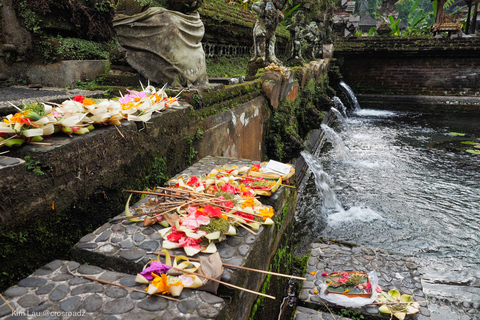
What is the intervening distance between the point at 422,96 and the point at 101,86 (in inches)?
580

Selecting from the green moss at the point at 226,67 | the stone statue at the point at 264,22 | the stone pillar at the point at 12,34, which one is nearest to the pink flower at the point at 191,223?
the stone pillar at the point at 12,34

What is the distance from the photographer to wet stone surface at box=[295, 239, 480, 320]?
2674 millimetres

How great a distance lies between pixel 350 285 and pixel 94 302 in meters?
2.15

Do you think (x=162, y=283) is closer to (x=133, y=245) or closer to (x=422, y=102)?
(x=133, y=245)

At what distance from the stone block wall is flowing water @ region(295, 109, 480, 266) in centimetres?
647

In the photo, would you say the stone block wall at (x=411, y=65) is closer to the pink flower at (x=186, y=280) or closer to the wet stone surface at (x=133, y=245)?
the wet stone surface at (x=133, y=245)

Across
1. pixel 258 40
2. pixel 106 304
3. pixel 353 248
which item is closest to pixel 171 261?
pixel 106 304

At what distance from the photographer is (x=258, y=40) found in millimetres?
6113

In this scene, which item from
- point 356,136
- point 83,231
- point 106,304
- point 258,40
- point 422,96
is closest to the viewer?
point 106,304

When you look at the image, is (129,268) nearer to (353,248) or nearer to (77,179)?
(77,179)

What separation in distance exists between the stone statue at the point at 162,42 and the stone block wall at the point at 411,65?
534 inches

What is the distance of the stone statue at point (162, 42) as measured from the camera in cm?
332

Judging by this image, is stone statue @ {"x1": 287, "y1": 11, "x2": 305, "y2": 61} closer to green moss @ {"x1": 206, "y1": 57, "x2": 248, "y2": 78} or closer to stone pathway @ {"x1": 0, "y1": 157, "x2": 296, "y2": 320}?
green moss @ {"x1": 206, "y1": 57, "x2": 248, "y2": 78}

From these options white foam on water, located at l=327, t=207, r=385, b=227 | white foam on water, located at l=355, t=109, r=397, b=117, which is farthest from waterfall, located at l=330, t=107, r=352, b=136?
white foam on water, located at l=327, t=207, r=385, b=227
